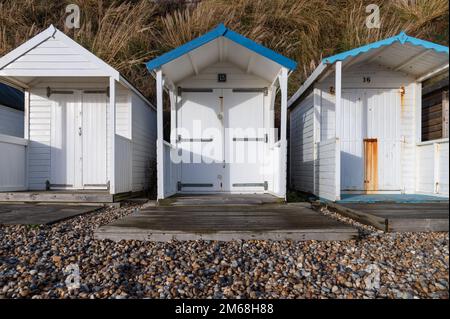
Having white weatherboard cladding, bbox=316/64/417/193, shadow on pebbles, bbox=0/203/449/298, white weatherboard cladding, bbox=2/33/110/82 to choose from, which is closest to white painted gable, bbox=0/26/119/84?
white weatherboard cladding, bbox=2/33/110/82

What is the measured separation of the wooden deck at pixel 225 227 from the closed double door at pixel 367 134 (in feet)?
8.17

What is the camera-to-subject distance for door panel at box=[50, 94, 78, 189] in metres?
6.48

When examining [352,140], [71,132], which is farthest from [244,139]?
[71,132]

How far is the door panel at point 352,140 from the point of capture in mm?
5973

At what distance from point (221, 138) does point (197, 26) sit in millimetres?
5195

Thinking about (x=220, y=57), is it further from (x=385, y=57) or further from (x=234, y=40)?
(x=385, y=57)

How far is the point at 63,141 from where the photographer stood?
649 centimetres

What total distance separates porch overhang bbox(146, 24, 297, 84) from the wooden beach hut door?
2.12 m

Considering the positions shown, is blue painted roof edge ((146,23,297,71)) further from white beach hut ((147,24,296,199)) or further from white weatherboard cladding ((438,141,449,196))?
white weatherboard cladding ((438,141,449,196))

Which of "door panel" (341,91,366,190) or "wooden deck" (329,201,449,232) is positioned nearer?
"wooden deck" (329,201,449,232)

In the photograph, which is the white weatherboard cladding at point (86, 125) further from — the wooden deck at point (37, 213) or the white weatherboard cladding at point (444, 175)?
the white weatherboard cladding at point (444, 175)

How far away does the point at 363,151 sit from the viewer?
19.6ft
